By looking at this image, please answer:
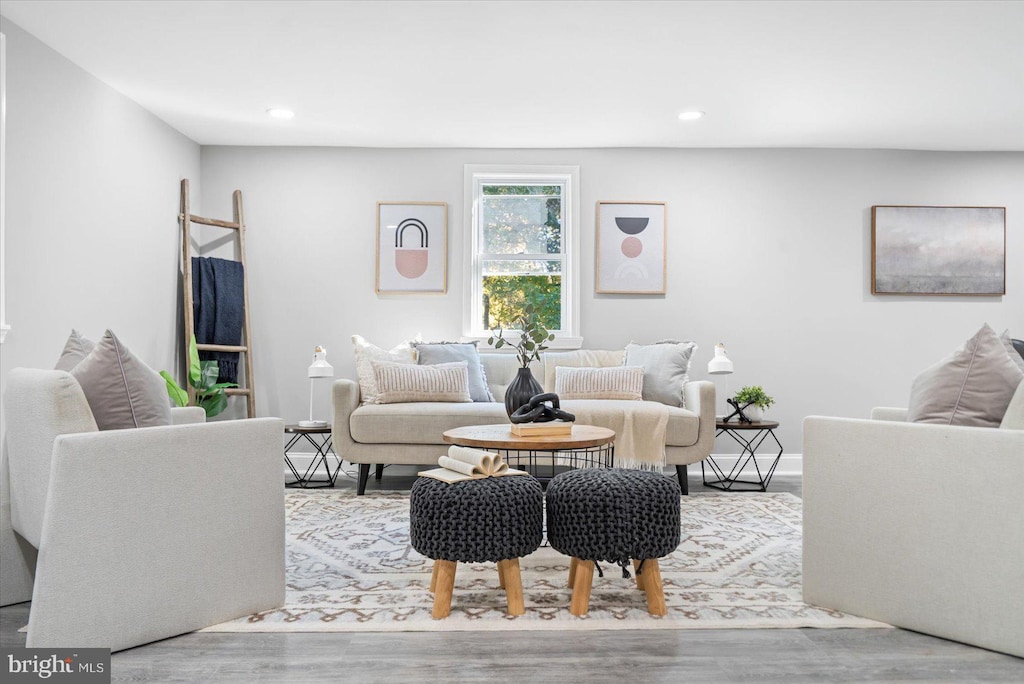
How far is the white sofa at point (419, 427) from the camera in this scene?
404cm

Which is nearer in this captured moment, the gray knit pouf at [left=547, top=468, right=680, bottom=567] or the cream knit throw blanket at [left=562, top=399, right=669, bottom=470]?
the gray knit pouf at [left=547, top=468, right=680, bottom=567]

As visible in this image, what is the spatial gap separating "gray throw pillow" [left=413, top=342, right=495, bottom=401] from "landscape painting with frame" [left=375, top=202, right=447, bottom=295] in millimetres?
641

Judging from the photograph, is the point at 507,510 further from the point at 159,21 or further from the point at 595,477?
the point at 159,21

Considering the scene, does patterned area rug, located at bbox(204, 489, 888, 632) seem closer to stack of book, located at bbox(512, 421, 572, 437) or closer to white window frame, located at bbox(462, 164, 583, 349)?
stack of book, located at bbox(512, 421, 572, 437)

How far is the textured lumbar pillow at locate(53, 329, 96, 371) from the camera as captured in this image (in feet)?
7.27

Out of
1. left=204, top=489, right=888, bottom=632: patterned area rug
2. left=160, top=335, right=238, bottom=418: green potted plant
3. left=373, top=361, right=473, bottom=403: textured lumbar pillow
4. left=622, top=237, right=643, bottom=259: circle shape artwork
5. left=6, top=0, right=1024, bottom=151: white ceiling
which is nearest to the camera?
left=204, top=489, right=888, bottom=632: patterned area rug

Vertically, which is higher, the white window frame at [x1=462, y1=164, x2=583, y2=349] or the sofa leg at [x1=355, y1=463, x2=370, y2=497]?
the white window frame at [x1=462, y1=164, x2=583, y2=349]

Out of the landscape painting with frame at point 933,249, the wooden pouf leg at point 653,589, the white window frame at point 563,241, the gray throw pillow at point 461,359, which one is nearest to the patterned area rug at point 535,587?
the wooden pouf leg at point 653,589

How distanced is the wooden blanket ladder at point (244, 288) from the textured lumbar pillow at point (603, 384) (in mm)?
2288

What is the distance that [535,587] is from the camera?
2.44 meters

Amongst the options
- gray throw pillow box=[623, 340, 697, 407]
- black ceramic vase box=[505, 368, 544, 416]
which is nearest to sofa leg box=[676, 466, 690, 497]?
gray throw pillow box=[623, 340, 697, 407]

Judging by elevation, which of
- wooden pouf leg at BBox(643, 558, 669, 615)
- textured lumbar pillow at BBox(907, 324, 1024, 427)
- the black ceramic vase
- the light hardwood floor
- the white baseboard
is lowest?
the white baseboard

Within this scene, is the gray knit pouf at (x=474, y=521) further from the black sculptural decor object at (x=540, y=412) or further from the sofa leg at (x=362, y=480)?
the sofa leg at (x=362, y=480)

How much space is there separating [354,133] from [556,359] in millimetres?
2130
